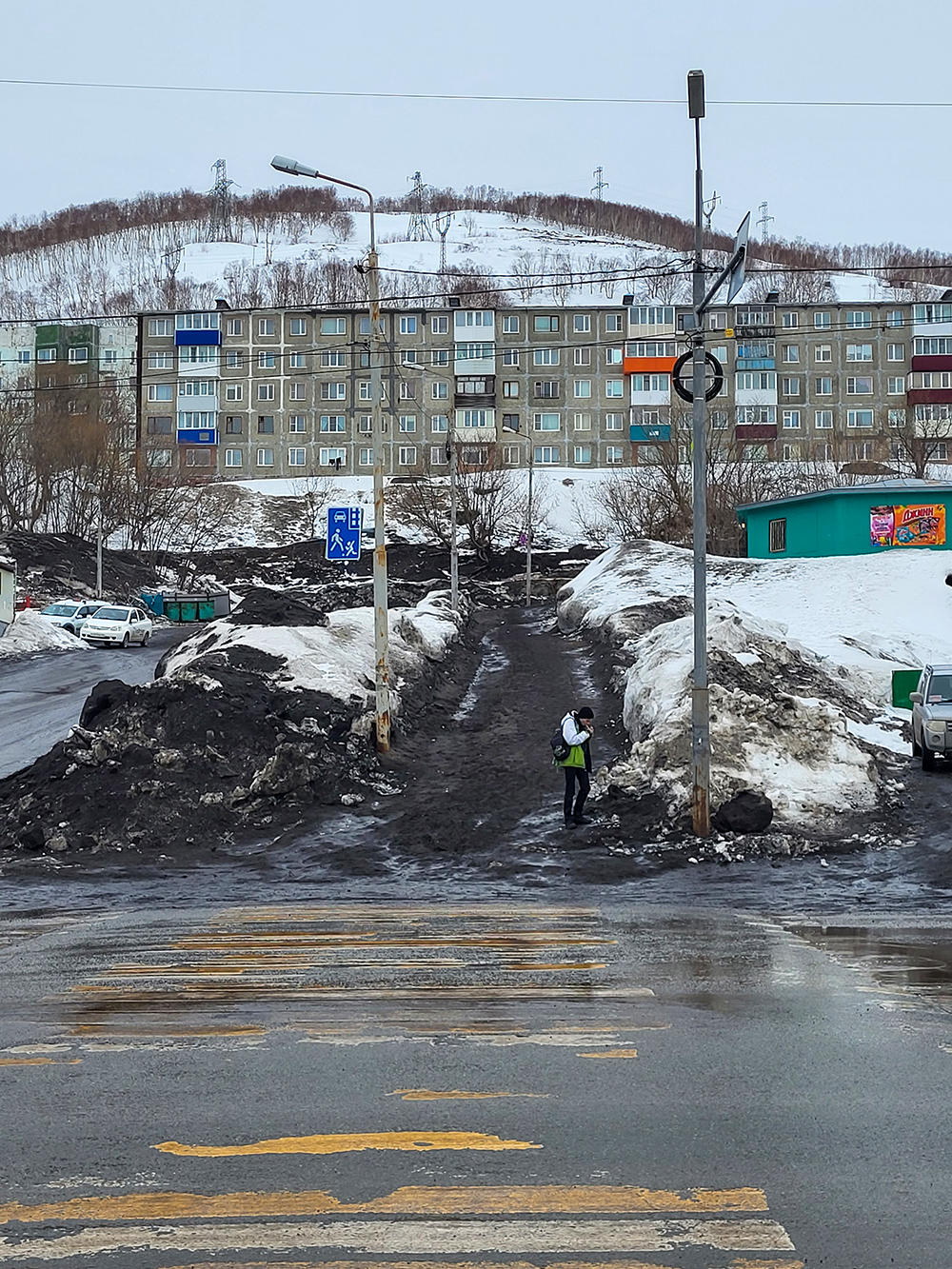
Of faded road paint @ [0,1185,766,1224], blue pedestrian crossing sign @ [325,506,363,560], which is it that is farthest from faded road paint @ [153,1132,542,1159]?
blue pedestrian crossing sign @ [325,506,363,560]

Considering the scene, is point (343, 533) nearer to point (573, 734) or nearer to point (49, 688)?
point (573, 734)

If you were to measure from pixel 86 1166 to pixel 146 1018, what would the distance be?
8.48 feet

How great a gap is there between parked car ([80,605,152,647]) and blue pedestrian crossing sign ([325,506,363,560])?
2294cm

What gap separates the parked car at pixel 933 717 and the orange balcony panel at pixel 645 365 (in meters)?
84.9

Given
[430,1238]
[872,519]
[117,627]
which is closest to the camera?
[430,1238]

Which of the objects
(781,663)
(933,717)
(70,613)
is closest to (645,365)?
(70,613)

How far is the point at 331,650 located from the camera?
25.9 meters

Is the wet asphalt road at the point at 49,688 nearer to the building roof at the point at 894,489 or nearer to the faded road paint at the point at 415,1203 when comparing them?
the faded road paint at the point at 415,1203

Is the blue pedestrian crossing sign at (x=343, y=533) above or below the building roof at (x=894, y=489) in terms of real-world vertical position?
below

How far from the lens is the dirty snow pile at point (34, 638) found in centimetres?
4444

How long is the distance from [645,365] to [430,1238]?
347 feet

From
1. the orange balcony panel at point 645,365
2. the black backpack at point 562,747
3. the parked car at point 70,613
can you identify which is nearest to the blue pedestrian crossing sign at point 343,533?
the black backpack at point 562,747

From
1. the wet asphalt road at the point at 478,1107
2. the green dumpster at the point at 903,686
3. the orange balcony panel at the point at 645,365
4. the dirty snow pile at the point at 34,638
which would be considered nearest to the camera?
the wet asphalt road at the point at 478,1107

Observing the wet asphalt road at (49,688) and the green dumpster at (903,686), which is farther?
the green dumpster at (903,686)
